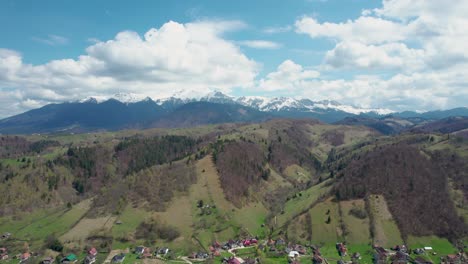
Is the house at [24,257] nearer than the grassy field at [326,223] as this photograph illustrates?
Yes

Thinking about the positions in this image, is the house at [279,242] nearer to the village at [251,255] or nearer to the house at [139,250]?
the village at [251,255]

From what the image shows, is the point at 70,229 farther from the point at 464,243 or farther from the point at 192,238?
the point at 464,243

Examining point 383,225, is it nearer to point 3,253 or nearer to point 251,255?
point 251,255

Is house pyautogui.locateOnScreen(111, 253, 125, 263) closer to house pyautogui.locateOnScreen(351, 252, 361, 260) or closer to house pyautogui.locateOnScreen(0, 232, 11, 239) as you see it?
house pyautogui.locateOnScreen(0, 232, 11, 239)

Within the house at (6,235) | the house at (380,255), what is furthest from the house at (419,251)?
the house at (6,235)

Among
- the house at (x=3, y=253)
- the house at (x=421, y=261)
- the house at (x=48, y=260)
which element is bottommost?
the house at (x=3, y=253)

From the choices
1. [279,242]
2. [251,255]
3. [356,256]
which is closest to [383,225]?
[356,256]
